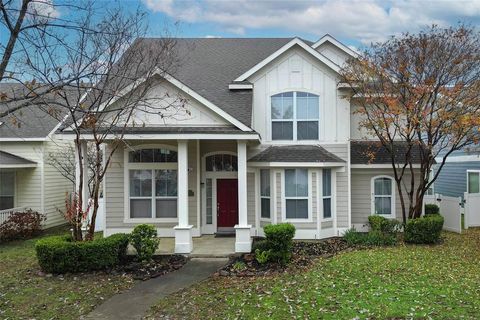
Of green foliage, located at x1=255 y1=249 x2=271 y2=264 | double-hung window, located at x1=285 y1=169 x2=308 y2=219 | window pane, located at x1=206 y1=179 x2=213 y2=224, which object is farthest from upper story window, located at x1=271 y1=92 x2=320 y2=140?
green foliage, located at x1=255 y1=249 x2=271 y2=264

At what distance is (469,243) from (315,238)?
5.31 metres

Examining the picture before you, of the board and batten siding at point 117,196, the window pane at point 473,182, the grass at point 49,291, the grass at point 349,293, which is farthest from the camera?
the window pane at point 473,182

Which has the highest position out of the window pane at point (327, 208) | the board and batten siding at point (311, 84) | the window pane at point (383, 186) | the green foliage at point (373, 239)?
the board and batten siding at point (311, 84)

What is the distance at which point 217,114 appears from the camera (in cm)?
1362

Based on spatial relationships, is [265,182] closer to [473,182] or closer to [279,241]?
[279,241]

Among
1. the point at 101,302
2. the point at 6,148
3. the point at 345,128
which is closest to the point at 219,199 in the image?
the point at 345,128

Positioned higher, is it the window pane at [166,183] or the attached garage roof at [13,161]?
the attached garage roof at [13,161]

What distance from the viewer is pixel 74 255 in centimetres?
1095

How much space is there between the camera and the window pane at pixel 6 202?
64.4ft

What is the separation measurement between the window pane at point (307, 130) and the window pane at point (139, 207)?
6.28m

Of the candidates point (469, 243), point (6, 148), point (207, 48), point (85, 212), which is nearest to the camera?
point (85, 212)

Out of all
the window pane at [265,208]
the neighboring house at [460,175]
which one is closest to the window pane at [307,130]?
the window pane at [265,208]

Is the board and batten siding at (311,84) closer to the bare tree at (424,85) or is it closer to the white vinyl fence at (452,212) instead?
the bare tree at (424,85)

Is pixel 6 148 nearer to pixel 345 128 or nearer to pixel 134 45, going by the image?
pixel 134 45
